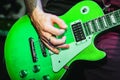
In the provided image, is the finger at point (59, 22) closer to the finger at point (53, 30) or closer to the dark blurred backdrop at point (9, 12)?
the finger at point (53, 30)

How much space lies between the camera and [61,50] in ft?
4.15

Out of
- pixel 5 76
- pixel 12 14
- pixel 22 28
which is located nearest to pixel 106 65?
pixel 22 28

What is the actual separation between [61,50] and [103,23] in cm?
22

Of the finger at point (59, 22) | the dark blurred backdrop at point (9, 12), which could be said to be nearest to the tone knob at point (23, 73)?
the finger at point (59, 22)

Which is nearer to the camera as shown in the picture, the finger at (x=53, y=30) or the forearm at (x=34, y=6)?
the finger at (x=53, y=30)

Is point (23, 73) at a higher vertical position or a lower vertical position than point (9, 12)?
lower

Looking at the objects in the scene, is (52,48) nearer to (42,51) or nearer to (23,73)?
(42,51)

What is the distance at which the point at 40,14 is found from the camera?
1303 mm

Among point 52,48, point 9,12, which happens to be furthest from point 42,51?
point 9,12

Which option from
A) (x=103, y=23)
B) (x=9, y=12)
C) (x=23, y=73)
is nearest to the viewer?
(x=103, y=23)

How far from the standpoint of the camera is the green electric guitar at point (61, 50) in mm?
1223

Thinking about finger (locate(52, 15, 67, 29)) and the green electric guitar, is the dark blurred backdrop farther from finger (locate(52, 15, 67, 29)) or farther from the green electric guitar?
finger (locate(52, 15, 67, 29))

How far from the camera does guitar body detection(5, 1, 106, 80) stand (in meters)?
1.24

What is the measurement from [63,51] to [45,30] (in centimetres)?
12
